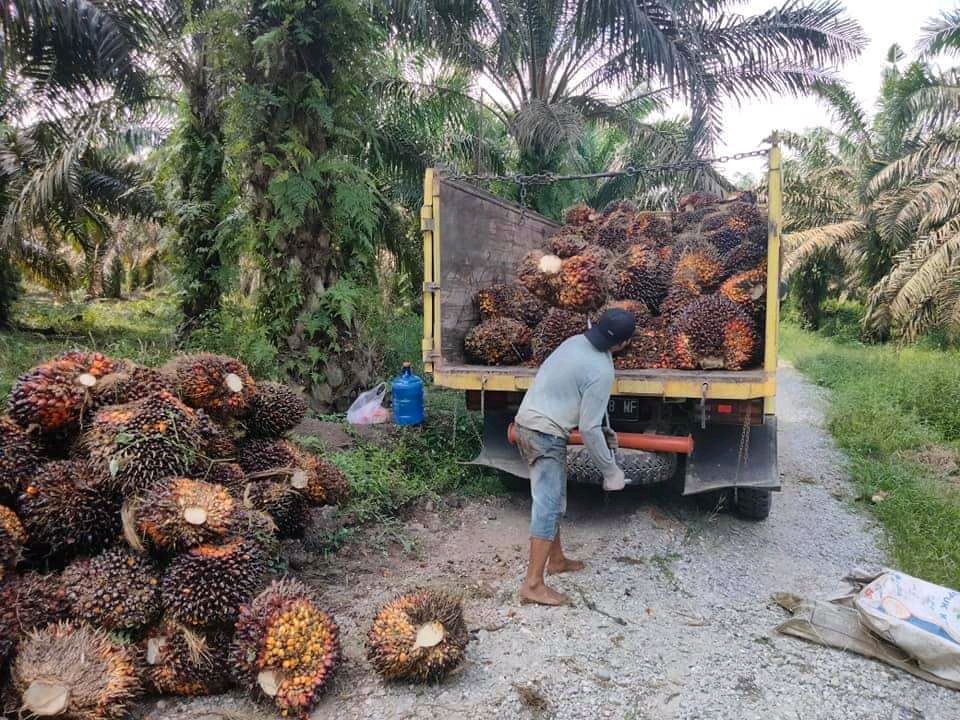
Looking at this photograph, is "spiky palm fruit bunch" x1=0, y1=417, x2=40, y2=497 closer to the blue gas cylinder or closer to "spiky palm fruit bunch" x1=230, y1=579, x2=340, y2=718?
"spiky palm fruit bunch" x1=230, y1=579, x2=340, y2=718

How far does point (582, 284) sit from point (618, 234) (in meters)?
1.18

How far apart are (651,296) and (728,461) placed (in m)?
1.46

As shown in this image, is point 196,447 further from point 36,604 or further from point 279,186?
point 279,186

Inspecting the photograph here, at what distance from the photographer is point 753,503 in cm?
481

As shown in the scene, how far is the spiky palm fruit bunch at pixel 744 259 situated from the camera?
5391 millimetres

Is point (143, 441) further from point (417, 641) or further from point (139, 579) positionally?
point (417, 641)

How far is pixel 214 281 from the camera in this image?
8570 millimetres

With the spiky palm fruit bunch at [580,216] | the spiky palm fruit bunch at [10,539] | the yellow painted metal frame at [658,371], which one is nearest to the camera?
the spiky palm fruit bunch at [10,539]

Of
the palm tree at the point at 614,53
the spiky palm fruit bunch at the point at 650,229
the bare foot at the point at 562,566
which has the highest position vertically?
the palm tree at the point at 614,53

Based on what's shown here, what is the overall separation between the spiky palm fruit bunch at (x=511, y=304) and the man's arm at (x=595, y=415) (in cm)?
167

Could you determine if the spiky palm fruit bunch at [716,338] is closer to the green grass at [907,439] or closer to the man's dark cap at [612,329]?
the man's dark cap at [612,329]

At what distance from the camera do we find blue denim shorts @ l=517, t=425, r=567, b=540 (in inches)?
144

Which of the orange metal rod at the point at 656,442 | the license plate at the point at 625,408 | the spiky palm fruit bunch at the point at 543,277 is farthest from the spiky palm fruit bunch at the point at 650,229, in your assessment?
the orange metal rod at the point at 656,442

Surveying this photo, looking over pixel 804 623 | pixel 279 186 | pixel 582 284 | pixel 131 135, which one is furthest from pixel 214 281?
pixel 804 623
